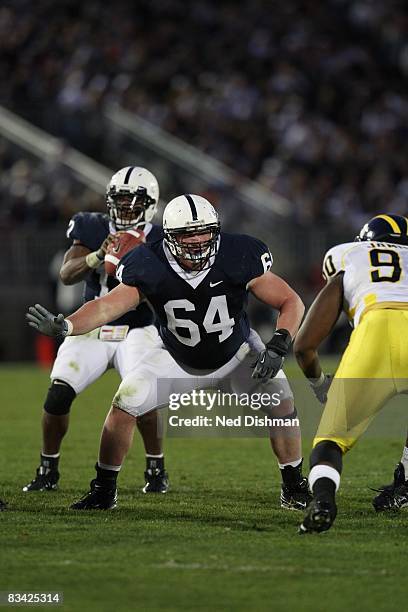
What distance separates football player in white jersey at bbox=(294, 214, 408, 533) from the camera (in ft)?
16.6

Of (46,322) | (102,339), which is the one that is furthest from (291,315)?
(102,339)

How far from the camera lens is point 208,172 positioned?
1773cm

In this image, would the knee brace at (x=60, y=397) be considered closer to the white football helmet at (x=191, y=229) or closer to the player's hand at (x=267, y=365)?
the white football helmet at (x=191, y=229)

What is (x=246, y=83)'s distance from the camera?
19.1 m

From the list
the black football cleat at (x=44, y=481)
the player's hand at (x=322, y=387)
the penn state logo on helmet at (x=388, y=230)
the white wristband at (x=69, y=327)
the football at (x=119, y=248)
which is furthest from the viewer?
the black football cleat at (x=44, y=481)

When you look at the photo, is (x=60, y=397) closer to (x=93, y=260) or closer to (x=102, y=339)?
(x=102, y=339)

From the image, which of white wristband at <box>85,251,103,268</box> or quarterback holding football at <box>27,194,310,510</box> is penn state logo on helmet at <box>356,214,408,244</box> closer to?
quarterback holding football at <box>27,194,310,510</box>

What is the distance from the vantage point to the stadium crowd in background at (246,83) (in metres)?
18.1

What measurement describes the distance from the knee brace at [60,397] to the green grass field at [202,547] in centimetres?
44

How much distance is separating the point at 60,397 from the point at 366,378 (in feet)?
6.97

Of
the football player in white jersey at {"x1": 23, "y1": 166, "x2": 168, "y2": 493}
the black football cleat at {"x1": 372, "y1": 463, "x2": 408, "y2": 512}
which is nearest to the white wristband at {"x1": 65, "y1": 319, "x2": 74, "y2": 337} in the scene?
the football player in white jersey at {"x1": 23, "y1": 166, "x2": 168, "y2": 493}

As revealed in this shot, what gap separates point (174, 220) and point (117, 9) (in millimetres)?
15096

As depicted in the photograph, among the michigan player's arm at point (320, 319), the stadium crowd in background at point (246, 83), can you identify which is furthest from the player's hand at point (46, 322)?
the stadium crowd in background at point (246, 83)

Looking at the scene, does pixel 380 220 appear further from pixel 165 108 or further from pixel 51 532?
pixel 165 108
